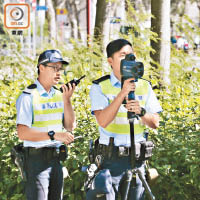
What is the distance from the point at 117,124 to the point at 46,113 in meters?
0.56

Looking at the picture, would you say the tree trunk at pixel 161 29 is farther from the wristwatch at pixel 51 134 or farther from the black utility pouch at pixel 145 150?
the wristwatch at pixel 51 134

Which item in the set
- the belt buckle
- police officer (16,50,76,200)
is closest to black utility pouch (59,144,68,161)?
police officer (16,50,76,200)

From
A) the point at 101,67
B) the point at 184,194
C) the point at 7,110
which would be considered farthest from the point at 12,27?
the point at 184,194

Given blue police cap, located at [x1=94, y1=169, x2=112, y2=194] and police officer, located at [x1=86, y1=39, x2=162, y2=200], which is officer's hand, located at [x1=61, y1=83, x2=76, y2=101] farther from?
blue police cap, located at [x1=94, y1=169, x2=112, y2=194]

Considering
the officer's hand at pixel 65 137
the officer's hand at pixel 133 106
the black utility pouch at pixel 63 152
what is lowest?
the black utility pouch at pixel 63 152

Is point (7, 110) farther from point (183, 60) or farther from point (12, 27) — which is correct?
point (12, 27)

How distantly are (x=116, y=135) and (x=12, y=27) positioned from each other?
7.13 m

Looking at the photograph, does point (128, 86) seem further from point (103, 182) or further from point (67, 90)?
point (103, 182)

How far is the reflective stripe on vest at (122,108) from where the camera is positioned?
3893 millimetres

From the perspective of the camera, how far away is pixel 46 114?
4.09 metres

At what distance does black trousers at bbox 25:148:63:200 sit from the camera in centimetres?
407
